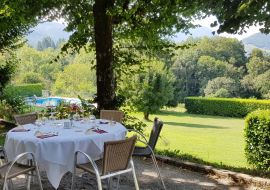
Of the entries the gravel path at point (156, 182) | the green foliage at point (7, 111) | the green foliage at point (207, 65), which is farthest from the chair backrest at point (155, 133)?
the green foliage at point (207, 65)

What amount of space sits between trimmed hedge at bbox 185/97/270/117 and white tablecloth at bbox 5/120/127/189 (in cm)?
2307

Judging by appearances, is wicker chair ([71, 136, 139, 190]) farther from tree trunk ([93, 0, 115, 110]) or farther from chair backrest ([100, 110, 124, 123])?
tree trunk ([93, 0, 115, 110])

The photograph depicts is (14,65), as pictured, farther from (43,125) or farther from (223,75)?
(223,75)

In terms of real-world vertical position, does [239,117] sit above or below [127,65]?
below

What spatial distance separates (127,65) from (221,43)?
41570 mm

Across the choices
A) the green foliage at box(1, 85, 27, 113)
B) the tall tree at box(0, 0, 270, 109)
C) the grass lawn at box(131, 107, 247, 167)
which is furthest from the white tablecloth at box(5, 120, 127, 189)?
the green foliage at box(1, 85, 27, 113)

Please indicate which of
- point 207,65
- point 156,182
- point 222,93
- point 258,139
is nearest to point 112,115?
point 156,182

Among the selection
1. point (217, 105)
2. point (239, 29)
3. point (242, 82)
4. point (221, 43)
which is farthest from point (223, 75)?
point (239, 29)

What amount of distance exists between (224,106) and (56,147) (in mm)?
23906

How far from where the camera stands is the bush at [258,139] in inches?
179

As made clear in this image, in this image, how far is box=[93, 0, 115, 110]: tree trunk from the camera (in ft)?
19.3

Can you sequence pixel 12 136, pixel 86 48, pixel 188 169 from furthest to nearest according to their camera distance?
pixel 86 48, pixel 188 169, pixel 12 136

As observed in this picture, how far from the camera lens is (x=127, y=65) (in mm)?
6695

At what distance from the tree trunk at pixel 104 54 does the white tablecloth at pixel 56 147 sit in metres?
3.08
